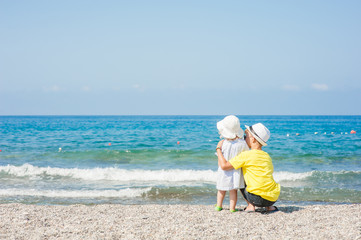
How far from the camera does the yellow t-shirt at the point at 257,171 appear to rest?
18.1ft

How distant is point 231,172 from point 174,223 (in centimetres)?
135

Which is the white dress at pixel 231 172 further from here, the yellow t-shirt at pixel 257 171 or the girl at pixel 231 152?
the yellow t-shirt at pixel 257 171

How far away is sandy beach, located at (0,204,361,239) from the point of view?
15.1 ft

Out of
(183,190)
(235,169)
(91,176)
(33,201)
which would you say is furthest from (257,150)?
(91,176)

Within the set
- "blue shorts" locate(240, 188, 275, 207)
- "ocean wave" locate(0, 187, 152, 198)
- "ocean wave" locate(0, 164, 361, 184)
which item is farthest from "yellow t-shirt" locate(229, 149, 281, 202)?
"ocean wave" locate(0, 164, 361, 184)

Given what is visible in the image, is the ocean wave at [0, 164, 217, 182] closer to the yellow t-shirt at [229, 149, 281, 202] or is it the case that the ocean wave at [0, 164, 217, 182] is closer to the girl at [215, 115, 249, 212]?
the girl at [215, 115, 249, 212]

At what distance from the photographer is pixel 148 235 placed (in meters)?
4.61

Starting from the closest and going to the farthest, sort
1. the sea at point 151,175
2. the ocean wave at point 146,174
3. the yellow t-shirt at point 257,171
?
the yellow t-shirt at point 257,171 < the sea at point 151,175 < the ocean wave at point 146,174

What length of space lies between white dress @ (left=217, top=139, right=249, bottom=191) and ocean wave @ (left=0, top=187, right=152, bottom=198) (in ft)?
12.2

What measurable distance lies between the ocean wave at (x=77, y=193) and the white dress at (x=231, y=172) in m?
3.71

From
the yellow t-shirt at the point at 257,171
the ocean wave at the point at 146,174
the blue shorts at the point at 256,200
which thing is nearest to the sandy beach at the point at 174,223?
the blue shorts at the point at 256,200

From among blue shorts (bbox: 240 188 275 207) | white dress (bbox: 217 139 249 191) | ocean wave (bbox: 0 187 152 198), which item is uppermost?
white dress (bbox: 217 139 249 191)

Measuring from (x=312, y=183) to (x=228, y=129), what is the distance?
6.34 metres

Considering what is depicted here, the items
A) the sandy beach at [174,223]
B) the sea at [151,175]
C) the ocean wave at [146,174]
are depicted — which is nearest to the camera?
the sandy beach at [174,223]
